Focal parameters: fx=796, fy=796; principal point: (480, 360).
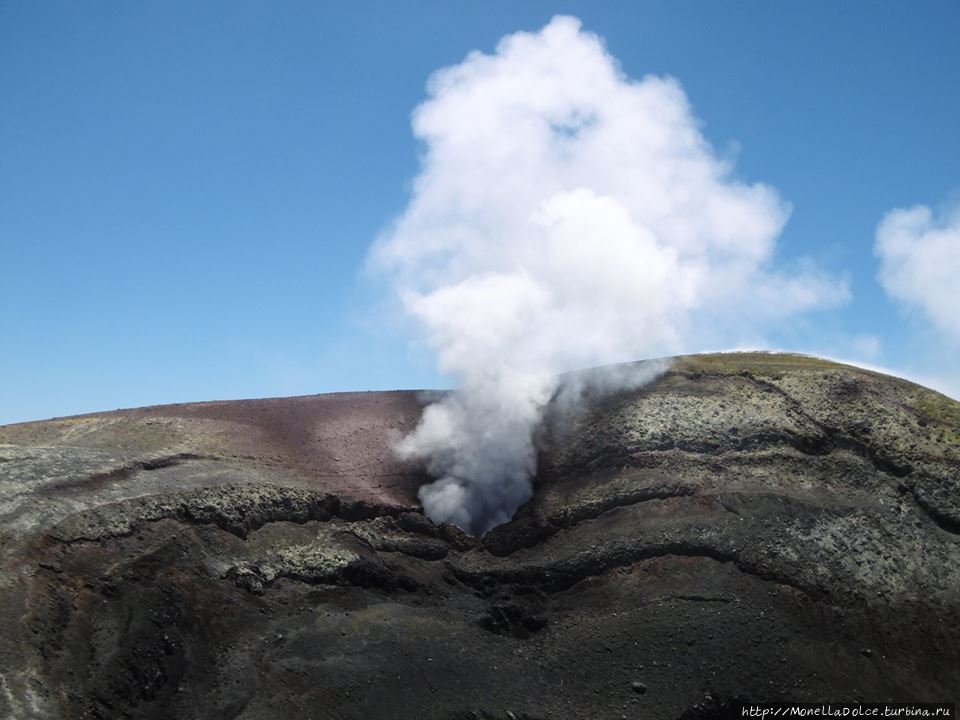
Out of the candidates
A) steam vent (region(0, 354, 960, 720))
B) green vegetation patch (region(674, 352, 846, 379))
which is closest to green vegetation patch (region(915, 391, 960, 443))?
steam vent (region(0, 354, 960, 720))

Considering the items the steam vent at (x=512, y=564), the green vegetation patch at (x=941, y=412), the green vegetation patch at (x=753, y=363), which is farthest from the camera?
the green vegetation patch at (x=753, y=363)

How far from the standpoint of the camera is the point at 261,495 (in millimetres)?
33062

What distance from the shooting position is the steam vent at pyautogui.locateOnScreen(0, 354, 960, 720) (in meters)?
25.3

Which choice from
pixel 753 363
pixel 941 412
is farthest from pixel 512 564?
pixel 941 412

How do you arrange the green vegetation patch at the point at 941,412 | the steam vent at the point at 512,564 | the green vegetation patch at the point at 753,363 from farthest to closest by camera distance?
the green vegetation patch at the point at 753,363
the green vegetation patch at the point at 941,412
the steam vent at the point at 512,564

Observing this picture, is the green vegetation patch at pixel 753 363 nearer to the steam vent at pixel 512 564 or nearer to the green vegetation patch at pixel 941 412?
the steam vent at pixel 512 564

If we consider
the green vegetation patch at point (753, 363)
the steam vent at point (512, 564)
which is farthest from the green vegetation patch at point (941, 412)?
the green vegetation patch at point (753, 363)

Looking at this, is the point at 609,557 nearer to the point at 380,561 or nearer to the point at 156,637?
the point at 380,561

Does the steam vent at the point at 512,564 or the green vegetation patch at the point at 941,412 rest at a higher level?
the green vegetation patch at the point at 941,412

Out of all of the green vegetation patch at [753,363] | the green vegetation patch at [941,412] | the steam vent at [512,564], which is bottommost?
the steam vent at [512,564]

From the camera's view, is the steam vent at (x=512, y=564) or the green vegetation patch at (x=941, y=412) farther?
the green vegetation patch at (x=941, y=412)

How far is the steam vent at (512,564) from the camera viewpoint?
2533 cm

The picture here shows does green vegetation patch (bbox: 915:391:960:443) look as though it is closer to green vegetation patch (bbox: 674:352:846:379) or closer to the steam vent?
the steam vent

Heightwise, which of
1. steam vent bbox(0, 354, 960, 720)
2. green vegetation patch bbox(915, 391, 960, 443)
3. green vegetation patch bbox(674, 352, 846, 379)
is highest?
green vegetation patch bbox(674, 352, 846, 379)
